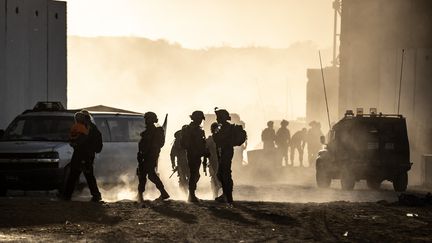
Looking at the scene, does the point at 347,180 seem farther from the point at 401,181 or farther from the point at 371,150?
the point at 401,181

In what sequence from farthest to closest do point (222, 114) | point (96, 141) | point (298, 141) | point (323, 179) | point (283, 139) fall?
point (298, 141), point (283, 139), point (323, 179), point (96, 141), point (222, 114)

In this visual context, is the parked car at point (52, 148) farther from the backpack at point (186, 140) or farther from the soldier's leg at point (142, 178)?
the backpack at point (186, 140)

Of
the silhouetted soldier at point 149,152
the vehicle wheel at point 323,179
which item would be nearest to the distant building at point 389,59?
the vehicle wheel at point 323,179

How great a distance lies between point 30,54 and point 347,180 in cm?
883

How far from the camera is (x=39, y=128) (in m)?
23.6

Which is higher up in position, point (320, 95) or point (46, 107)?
point (46, 107)

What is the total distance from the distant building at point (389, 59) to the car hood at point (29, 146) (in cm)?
2299

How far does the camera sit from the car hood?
2236 centimetres

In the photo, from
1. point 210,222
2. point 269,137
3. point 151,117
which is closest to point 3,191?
point 151,117

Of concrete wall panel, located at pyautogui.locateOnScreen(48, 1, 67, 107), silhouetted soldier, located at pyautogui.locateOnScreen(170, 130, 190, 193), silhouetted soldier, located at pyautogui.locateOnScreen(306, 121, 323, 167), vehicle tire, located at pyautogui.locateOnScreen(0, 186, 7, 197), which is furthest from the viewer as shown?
silhouetted soldier, located at pyautogui.locateOnScreen(306, 121, 323, 167)

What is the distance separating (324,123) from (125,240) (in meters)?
69.4

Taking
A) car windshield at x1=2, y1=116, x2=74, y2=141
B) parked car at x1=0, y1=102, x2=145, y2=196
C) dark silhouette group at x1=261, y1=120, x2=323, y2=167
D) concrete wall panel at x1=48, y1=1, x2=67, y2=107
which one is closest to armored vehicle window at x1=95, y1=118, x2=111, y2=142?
parked car at x1=0, y1=102, x2=145, y2=196

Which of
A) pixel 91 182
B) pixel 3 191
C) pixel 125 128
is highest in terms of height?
pixel 125 128

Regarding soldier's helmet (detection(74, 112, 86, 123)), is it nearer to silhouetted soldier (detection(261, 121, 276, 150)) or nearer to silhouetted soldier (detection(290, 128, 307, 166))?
silhouetted soldier (detection(261, 121, 276, 150))
